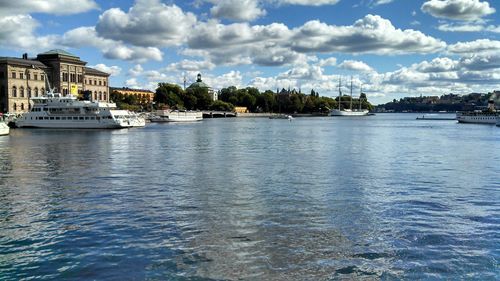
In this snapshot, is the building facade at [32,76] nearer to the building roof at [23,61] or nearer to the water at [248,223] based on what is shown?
the building roof at [23,61]

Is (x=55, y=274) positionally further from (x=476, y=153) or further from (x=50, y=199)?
(x=476, y=153)

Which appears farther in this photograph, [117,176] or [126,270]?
[117,176]

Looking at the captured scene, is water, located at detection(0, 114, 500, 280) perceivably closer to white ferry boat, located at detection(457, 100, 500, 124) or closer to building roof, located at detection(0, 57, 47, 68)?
white ferry boat, located at detection(457, 100, 500, 124)

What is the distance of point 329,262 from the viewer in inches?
618

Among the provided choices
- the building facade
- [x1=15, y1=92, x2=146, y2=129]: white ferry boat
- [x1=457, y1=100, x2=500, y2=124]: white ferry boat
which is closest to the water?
[x1=15, y1=92, x2=146, y2=129]: white ferry boat

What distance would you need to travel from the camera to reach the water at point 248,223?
1521 cm

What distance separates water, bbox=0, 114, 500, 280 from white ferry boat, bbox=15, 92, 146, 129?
79.3 metres

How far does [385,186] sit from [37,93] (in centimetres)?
17721

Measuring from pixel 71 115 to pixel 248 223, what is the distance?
10576 cm

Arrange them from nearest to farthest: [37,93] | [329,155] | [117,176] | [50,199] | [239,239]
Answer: [239,239], [50,199], [117,176], [329,155], [37,93]

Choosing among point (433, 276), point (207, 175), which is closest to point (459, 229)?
point (433, 276)

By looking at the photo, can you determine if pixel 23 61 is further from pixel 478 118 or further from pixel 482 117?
pixel 482 117

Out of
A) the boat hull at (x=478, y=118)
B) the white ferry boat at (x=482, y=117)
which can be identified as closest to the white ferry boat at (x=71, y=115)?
the boat hull at (x=478, y=118)

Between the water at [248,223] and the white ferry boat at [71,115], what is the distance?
260 ft
